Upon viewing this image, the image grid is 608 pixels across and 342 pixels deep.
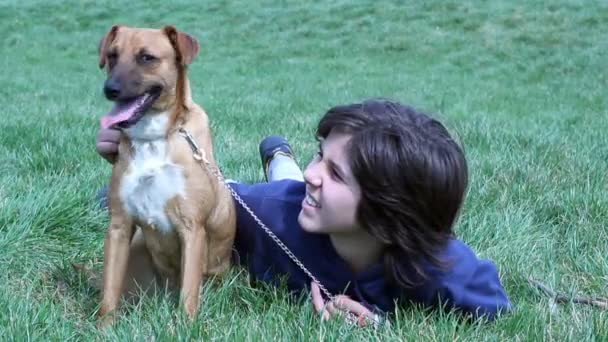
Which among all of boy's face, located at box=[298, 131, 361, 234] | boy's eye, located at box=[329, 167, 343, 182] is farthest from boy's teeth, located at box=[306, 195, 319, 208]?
boy's eye, located at box=[329, 167, 343, 182]

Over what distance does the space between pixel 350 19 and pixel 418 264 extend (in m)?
17.8

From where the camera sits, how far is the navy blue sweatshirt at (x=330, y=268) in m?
2.96

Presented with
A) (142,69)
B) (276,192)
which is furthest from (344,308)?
(142,69)

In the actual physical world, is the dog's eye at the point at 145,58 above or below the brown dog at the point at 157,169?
above

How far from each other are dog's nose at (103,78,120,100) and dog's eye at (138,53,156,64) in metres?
0.18

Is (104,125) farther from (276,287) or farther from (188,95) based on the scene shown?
(276,287)

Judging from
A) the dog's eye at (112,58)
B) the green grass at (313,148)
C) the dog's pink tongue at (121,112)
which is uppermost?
the dog's eye at (112,58)

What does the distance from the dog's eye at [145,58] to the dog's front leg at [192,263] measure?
66 centimetres

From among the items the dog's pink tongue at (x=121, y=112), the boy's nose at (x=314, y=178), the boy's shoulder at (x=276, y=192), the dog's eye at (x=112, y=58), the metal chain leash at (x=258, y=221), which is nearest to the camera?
the boy's nose at (x=314, y=178)

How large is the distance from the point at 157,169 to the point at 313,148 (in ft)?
9.55

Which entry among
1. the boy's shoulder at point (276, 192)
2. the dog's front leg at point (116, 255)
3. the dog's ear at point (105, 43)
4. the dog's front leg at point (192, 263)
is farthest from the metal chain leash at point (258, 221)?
the dog's ear at point (105, 43)

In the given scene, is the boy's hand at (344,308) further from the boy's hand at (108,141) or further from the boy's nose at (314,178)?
the boy's hand at (108,141)

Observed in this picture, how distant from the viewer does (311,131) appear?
22.2 ft

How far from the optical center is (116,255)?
122 inches
